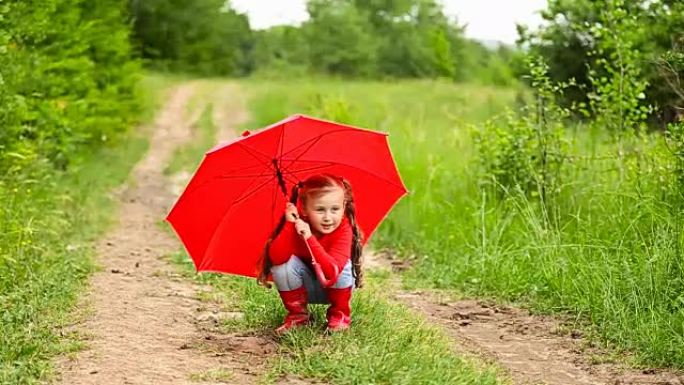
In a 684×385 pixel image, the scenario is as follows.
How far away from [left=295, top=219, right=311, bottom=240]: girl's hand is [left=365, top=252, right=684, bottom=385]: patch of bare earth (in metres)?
1.30

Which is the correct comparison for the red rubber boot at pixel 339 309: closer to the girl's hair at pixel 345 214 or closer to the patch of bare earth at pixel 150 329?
the girl's hair at pixel 345 214

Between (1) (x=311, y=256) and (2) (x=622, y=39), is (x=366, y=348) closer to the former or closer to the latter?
(1) (x=311, y=256)

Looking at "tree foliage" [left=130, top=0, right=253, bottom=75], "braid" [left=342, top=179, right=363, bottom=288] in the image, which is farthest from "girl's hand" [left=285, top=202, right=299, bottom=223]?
"tree foliage" [left=130, top=0, right=253, bottom=75]

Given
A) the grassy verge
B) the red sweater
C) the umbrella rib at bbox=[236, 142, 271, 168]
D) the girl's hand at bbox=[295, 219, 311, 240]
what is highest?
the umbrella rib at bbox=[236, 142, 271, 168]

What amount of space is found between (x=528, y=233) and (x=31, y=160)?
5033mm

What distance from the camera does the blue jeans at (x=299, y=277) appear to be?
607 centimetres

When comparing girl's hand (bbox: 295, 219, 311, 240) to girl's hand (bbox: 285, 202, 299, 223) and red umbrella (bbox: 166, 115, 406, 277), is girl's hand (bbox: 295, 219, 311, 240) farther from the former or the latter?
red umbrella (bbox: 166, 115, 406, 277)

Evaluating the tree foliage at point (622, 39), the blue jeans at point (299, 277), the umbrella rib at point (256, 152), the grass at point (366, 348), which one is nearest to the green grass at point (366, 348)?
the grass at point (366, 348)

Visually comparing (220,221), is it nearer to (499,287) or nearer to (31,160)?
(499,287)

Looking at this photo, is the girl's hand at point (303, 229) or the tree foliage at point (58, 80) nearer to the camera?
the girl's hand at point (303, 229)

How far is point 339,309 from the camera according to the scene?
6.14 m

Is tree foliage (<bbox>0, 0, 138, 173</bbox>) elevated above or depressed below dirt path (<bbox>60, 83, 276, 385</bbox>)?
above

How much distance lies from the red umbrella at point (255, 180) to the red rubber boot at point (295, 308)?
0.38 metres

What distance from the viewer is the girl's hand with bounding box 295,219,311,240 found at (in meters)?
5.91
